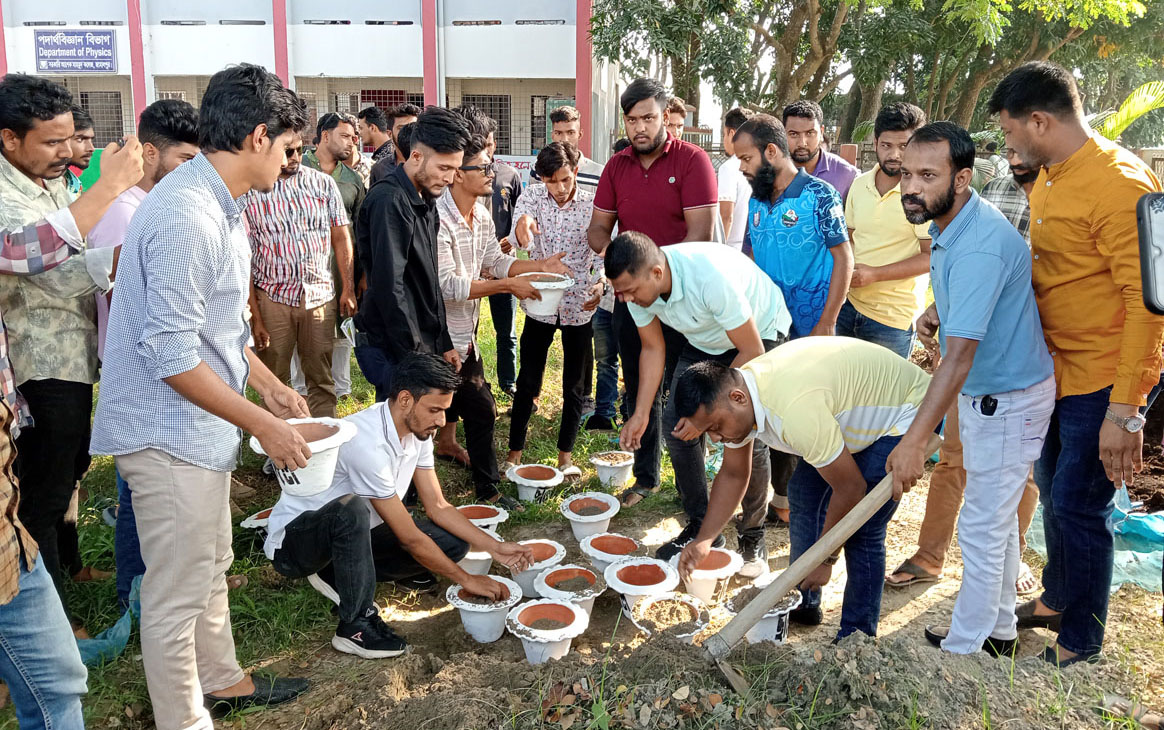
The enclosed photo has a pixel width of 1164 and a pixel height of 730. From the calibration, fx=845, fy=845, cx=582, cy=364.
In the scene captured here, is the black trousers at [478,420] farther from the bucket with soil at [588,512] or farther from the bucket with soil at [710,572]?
the bucket with soil at [710,572]

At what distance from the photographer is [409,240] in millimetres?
3727

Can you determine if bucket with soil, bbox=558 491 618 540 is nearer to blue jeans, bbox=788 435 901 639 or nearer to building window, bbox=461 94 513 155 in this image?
blue jeans, bbox=788 435 901 639

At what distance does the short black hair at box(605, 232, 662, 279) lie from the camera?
3307mm

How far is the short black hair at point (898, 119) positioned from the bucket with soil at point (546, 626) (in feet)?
9.25

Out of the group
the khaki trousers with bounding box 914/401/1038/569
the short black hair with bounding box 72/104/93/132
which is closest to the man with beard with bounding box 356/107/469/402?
the short black hair with bounding box 72/104/93/132

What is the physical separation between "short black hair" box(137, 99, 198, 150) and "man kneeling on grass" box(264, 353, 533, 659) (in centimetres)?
116

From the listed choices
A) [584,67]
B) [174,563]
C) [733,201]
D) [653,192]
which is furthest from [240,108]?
[584,67]

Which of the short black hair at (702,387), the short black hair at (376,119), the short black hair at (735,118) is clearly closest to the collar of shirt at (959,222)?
the short black hair at (702,387)

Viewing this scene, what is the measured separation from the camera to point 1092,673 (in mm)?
2611

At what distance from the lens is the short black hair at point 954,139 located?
255cm

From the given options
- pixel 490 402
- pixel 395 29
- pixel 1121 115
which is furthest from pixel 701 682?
pixel 395 29

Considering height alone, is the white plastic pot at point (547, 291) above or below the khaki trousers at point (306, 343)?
above

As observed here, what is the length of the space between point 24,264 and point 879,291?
353 centimetres

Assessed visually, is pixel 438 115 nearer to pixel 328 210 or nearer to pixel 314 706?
pixel 328 210
